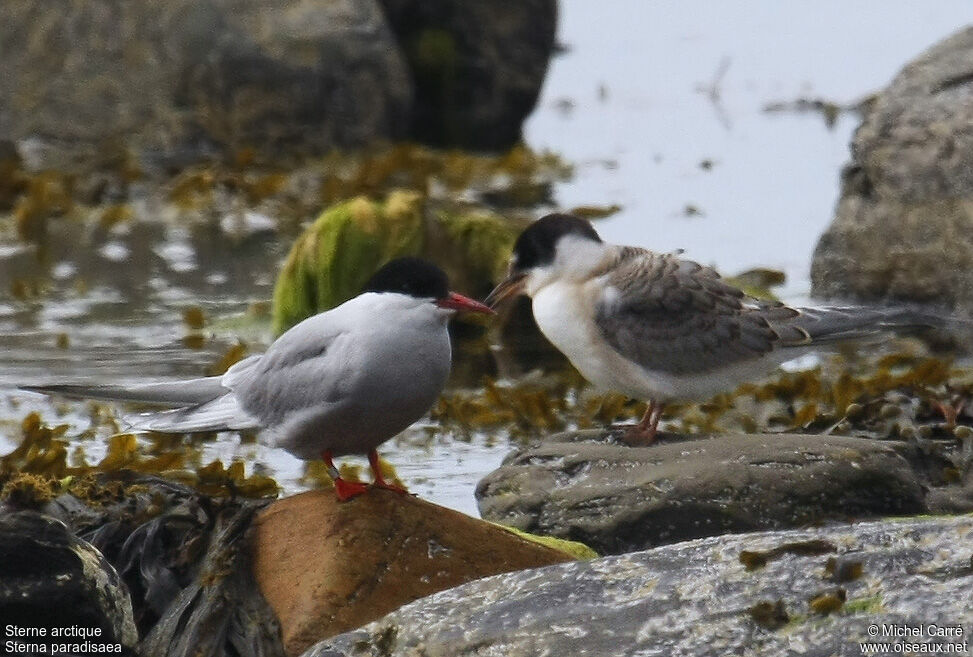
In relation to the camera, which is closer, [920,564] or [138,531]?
[920,564]

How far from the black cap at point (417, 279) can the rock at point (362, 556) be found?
1.77ft

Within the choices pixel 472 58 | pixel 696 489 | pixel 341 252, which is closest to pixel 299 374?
pixel 696 489

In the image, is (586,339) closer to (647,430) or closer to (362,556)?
(647,430)

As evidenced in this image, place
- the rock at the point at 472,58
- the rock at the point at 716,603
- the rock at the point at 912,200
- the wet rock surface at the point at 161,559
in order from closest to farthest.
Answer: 1. the rock at the point at 716,603
2. the wet rock surface at the point at 161,559
3. the rock at the point at 912,200
4. the rock at the point at 472,58

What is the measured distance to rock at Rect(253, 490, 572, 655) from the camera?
14.9ft

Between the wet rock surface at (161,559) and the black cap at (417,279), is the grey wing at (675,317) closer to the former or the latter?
the black cap at (417,279)

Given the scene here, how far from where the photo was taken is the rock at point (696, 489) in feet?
17.0

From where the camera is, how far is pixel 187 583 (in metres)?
4.90

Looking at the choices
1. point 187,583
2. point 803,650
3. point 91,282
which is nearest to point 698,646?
point 803,650

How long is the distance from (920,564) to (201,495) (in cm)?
207

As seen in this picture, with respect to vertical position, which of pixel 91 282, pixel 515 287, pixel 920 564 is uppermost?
pixel 920 564

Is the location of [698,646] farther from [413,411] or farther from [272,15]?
[272,15]

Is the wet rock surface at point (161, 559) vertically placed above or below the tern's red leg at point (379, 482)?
below

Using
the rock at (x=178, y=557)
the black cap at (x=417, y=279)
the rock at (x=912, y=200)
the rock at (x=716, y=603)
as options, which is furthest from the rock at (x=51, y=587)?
the rock at (x=912, y=200)
